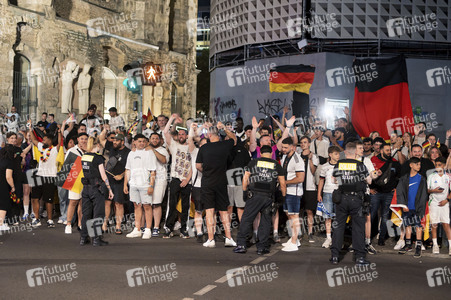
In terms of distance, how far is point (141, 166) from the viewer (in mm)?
11859

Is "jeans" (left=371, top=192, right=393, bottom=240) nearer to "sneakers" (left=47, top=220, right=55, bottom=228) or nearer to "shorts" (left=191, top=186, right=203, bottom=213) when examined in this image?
"shorts" (left=191, top=186, right=203, bottom=213)

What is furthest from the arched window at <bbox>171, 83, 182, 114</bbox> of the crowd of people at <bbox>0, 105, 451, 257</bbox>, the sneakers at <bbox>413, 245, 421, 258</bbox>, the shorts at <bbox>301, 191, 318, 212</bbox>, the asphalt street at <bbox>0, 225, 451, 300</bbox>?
the sneakers at <bbox>413, 245, 421, 258</bbox>

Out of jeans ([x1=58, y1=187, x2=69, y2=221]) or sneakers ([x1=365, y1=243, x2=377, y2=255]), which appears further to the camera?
jeans ([x1=58, y1=187, x2=69, y2=221])

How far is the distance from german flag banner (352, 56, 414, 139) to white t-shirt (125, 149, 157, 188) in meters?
7.47

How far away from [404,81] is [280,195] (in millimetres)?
9217

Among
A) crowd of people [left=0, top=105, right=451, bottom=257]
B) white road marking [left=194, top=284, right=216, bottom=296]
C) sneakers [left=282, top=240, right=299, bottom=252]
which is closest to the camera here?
white road marking [left=194, top=284, right=216, bottom=296]

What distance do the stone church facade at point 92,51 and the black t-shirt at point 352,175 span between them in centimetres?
1862

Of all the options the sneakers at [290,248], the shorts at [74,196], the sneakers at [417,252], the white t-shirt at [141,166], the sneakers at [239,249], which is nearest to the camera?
the sneakers at [239,249]

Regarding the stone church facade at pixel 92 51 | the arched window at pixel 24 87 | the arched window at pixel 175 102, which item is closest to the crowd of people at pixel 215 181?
the arched window at pixel 24 87

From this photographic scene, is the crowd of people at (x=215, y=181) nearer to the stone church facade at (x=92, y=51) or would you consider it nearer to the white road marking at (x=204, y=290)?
the white road marking at (x=204, y=290)

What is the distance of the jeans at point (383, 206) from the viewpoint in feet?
37.7

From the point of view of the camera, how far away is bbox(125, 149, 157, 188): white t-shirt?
11.9m

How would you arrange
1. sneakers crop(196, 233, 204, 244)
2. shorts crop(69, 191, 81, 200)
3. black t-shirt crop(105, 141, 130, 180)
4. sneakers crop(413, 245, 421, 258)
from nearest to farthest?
sneakers crop(413, 245, 421, 258)
sneakers crop(196, 233, 204, 244)
shorts crop(69, 191, 81, 200)
black t-shirt crop(105, 141, 130, 180)

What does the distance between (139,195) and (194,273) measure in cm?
381
